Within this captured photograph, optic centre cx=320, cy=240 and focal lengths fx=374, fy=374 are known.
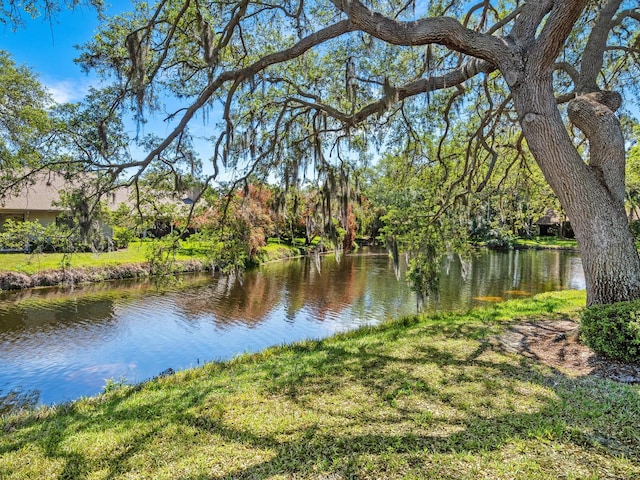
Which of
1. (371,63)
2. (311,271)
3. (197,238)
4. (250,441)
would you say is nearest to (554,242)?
(311,271)

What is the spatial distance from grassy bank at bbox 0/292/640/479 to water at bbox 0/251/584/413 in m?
3.44

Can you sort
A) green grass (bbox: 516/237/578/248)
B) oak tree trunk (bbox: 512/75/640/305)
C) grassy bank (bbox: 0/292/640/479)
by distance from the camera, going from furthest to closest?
green grass (bbox: 516/237/578/248) < oak tree trunk (bbox: 512/75/640/305) < grassy bank (bbox: 0/292/640/479)

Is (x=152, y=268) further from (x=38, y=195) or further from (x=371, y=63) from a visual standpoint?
(x=38, y=195)

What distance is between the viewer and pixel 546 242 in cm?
3472

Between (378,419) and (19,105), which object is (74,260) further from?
(378,419)

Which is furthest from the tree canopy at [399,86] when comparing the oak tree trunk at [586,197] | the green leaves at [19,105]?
the green leaves at [19,105]

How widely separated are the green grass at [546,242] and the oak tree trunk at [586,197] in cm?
3222

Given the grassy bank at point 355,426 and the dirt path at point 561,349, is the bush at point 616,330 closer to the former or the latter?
the dirt path at point 561,349

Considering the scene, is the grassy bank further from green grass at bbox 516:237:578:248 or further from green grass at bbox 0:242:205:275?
green grass at bbox 516:237:578:248

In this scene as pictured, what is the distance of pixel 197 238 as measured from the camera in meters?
7.42

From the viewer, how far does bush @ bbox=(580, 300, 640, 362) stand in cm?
394

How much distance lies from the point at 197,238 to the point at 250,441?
509 centimetres

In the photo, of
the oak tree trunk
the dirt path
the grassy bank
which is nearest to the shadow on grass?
the grassy bank

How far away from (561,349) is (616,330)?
1030mm
